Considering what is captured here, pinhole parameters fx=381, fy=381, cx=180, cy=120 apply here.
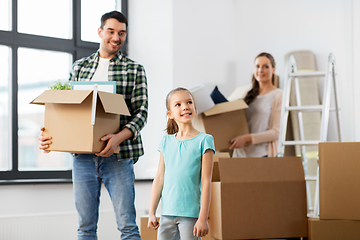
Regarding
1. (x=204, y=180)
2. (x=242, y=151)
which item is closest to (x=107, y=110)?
(x=204, y=180)

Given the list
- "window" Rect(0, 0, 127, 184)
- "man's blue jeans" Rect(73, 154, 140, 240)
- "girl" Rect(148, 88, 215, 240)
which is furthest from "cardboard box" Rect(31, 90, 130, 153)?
"window" Rect(0, 0, 127, 184)

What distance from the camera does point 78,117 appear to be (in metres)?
1.53

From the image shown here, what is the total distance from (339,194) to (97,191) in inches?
40.6

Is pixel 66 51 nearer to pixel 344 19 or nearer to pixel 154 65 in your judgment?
pixel 154 65

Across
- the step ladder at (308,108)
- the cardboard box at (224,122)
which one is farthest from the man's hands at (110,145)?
the step ladder at (308,108)

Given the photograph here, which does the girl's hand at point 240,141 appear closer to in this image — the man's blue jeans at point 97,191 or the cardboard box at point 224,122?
the cardboard box at point 224,122

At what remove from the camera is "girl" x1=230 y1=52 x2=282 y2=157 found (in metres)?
2.43

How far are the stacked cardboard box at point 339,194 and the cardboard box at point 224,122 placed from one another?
77cm

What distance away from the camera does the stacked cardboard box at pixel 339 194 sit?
157 centimetres

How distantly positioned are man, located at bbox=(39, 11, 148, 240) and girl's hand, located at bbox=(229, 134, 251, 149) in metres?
0.78

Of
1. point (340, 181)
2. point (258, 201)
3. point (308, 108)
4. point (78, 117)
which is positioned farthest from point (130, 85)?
point (308, 108)

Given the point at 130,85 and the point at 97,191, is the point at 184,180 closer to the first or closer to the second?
the point at 97,191

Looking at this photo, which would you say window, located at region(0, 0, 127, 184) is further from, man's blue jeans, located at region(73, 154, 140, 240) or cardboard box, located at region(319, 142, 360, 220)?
cardboard box, located at region(319, 142, 360, 220)

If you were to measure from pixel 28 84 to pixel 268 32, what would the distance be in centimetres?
194
